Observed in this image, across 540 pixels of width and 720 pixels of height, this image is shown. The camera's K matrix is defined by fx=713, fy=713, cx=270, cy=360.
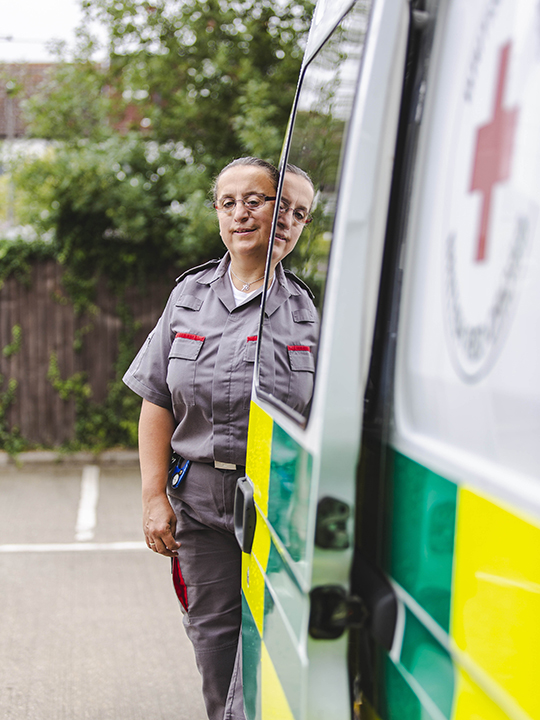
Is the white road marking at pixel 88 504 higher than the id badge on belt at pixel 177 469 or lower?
lower

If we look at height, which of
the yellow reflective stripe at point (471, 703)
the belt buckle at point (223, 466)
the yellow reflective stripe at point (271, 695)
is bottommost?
the yellow reflective stripe at point (271, 695)

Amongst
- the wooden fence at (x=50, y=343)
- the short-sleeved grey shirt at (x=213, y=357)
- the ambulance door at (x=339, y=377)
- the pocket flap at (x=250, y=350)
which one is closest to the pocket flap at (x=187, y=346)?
the short-sleeved grey shirt at (x=213, y=357)

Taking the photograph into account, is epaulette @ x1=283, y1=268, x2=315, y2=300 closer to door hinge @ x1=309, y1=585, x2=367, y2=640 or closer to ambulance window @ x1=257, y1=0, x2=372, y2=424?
ambulance window @ x1=257, y1=0, x2=372, y2=424

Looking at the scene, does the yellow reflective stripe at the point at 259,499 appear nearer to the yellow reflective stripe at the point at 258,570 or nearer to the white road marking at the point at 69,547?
the yellow reflective stripe at the point at 258,570

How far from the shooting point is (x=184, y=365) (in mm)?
1941

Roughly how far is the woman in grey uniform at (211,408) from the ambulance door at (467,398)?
79 cm

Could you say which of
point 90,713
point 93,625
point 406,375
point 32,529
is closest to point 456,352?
point 406,375

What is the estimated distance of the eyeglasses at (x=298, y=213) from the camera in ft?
4.87

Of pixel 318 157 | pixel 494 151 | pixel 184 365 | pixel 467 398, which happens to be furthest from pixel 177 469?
pixel 494 151

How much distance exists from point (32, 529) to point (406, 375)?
470 cm

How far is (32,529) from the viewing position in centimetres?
515

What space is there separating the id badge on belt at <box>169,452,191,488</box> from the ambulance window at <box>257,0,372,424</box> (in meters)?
0.50

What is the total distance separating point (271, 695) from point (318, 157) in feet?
3.40

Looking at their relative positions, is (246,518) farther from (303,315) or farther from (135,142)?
(135,142)
